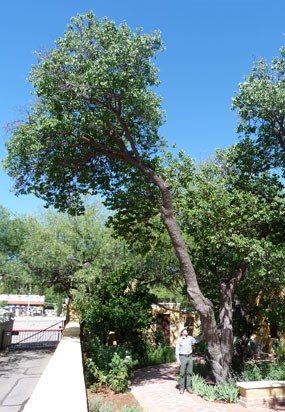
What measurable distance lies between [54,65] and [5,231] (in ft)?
50.9

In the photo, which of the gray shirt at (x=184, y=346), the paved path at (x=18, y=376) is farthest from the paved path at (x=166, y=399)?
the paved path at (x=18, y=376)

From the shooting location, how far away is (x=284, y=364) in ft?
40.5

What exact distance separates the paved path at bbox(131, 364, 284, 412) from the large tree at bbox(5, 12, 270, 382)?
119 cm

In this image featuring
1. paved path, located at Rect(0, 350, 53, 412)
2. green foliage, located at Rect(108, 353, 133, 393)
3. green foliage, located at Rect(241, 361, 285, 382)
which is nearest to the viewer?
paved path, located at Rect(0, 350, 53, 412)

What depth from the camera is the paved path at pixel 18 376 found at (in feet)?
32.0

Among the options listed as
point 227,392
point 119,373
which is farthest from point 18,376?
point 227,392

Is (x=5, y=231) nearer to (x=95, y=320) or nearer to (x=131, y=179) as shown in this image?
(x=95, y=320)

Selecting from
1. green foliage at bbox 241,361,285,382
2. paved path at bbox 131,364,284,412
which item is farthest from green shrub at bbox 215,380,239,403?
green foliage at bbox 241,361,285,382

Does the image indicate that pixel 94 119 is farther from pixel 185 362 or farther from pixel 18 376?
pixel 18 376

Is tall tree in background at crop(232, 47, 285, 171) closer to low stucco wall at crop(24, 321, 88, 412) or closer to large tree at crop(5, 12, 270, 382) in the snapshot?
large tree at crop(5, 12, 270, 382)

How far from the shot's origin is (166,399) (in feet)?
31.9

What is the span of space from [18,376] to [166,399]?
625cm

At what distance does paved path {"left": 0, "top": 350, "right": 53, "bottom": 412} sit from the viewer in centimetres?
976

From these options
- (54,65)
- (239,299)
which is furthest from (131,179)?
(239,299)
